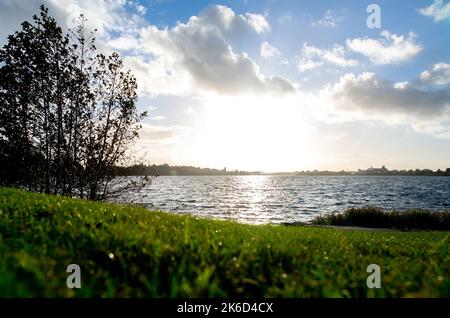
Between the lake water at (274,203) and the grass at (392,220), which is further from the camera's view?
the lake water at (274,203)

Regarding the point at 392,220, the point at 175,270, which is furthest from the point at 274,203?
the point at 175,270

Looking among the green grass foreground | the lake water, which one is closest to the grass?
the lake water

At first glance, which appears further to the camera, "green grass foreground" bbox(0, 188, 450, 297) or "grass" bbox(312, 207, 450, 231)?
"grass" bbox(312, 207, 450, 231)

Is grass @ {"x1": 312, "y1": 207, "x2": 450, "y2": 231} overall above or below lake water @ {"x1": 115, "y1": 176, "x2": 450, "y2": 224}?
above

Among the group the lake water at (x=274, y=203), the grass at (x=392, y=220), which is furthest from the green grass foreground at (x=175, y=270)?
the grass at (x=392, y=220)

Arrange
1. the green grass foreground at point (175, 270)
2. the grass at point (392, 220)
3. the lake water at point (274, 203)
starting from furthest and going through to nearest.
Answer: the lake water at point (274, 203), the grass at point (392, 220), the green grass foreground at point (175, 270)

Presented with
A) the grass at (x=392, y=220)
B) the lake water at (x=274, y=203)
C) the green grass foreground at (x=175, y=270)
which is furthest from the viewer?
the lake water at (x=274, y=203)

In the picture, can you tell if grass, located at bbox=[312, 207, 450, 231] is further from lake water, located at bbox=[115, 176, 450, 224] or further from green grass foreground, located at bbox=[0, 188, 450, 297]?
green grass foreground, located at bbox=[0, 188, 450, 297]

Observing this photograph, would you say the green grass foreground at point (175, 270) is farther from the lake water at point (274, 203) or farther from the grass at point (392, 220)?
the grass at point (392, 220)

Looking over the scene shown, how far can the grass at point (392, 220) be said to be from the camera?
3378 cm

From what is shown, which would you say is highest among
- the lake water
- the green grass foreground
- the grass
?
the green grass foreground

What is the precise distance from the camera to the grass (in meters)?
33.8
